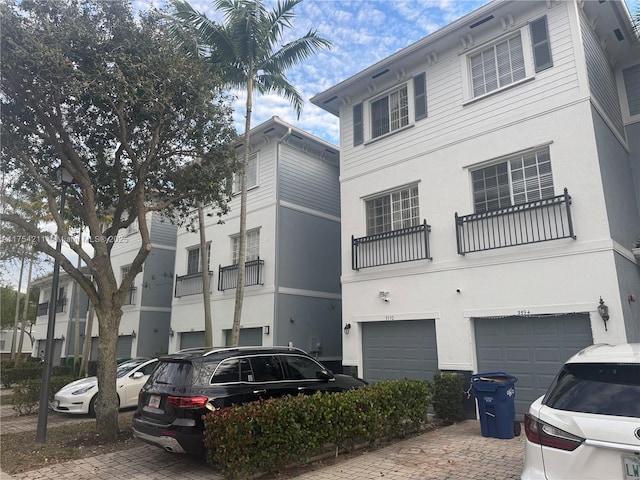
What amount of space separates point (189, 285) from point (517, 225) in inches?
497

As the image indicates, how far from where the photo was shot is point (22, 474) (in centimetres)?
653

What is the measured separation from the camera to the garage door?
10688 millimetres

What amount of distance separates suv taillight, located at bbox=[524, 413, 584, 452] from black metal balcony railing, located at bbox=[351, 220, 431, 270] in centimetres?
723

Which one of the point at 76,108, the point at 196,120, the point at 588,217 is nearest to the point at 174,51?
the point at 196,120

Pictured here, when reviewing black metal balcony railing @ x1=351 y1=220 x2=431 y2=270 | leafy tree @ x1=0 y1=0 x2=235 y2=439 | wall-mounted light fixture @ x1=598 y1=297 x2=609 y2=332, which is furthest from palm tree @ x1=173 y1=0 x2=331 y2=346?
wall-mounted light fixture @ x1=598 y1=297 x2=609 y2=332

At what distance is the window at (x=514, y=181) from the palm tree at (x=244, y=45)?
590 cm

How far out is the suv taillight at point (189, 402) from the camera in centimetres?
621

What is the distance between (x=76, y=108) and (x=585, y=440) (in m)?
10.6

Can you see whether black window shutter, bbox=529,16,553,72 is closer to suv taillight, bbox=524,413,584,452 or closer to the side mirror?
the side mirror

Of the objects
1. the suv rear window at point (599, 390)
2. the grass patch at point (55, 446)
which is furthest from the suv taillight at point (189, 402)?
the suv rear window at point (599, 390)

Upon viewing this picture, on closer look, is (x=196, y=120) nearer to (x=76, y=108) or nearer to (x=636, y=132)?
(x=76, y=108)

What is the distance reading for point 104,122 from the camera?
10102 millimetres

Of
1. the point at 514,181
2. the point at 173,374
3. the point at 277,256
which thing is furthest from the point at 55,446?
the point at 514,181

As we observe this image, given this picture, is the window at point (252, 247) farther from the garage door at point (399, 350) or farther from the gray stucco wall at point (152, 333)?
the gray stucco wall at point (152, 333)
